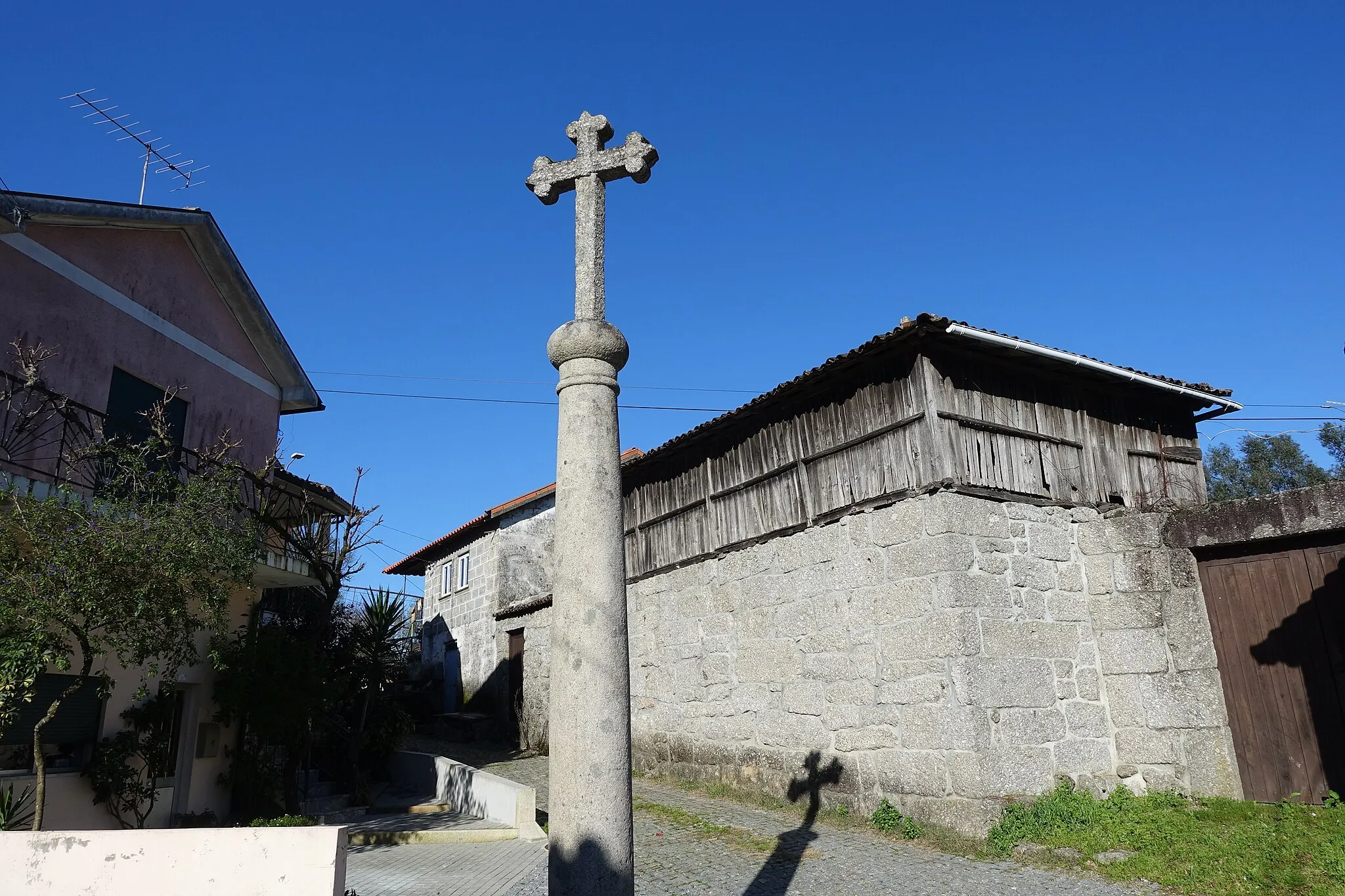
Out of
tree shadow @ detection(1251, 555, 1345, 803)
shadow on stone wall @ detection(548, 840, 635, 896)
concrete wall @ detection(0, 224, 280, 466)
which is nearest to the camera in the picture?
shadow on stone wall @ detection(548, 840, 635, 896)

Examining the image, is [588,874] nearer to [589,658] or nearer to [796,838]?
[589,658]

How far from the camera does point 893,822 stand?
27.9 feet

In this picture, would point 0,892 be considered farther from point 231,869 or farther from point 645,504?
point 645,504

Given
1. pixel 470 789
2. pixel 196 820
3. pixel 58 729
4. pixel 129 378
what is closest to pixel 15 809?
pixel 58 729

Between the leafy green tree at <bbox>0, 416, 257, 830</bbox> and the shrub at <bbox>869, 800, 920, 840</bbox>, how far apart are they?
21.0 ft

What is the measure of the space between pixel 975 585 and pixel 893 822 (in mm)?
2409

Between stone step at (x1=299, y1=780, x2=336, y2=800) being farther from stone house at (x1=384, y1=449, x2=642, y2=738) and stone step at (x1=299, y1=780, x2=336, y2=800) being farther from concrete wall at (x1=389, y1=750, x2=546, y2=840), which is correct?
stone house at (x1=384, y1=449, x2=642, y2=738)

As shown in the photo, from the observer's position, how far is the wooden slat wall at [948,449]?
9109 millimetres

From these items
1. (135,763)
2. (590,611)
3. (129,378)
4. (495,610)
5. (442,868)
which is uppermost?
(129,378)

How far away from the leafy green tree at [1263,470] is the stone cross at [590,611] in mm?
30154

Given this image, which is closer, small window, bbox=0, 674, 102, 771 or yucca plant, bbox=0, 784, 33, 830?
yucca plant, bbox=0, 784, 33, 830

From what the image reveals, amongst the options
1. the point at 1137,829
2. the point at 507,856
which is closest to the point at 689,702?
the point at 507,856

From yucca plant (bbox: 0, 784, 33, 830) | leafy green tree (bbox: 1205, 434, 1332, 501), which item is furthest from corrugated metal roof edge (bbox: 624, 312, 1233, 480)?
leafy green tree (bbox: 1205, 434, 1332, 501)

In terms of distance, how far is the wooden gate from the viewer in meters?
8.12
